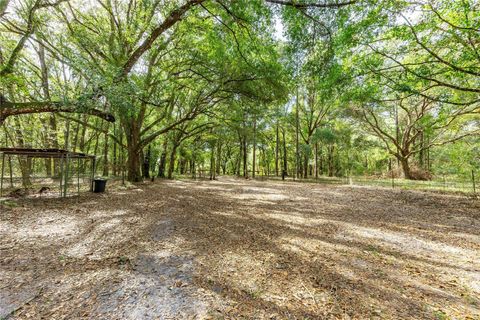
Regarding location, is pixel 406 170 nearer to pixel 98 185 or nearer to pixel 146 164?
pixel 146 164

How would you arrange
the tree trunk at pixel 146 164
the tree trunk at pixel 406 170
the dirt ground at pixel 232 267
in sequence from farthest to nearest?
1. the tree trunk at pixel 406 170
2. the tree trunk at pixel 146 164
3. the dirt ground at pixel 232 267

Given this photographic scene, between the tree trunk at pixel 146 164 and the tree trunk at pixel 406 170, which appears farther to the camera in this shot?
the tree trunk at pixel 406 170

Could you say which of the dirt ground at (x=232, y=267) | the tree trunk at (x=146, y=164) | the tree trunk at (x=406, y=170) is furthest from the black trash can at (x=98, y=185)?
the tree trunk at (x=406, y=170)

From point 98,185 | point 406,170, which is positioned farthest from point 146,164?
point 406,170

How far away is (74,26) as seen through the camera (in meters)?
10.1

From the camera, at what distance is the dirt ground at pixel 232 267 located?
245 centimetres

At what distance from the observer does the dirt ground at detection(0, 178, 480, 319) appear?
245 cm

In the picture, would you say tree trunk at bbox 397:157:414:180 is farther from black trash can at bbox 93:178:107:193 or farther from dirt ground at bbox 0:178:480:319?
black trash can at bbox 93:178:107:193

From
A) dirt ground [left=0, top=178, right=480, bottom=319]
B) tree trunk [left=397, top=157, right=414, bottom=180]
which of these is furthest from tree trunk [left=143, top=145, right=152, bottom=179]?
tree trunk [left=397, top=157, right=414, bottom=180]

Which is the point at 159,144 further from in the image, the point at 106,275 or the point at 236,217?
the point at 106,275

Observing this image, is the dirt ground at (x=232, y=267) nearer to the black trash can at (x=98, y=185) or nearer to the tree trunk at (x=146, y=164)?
the black trash can at (x=98, y=185)

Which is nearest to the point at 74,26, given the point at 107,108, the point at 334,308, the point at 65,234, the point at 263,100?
the point at 107,108

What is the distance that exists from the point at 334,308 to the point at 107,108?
378 inches

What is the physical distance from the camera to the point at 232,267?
343 centimetres
